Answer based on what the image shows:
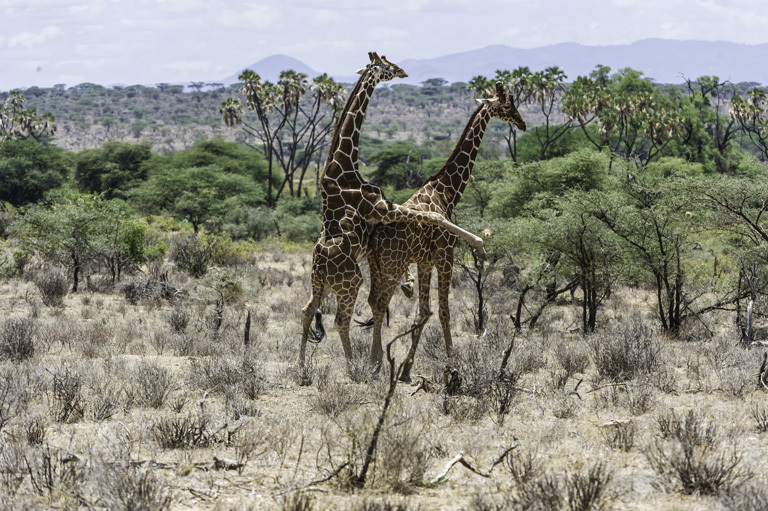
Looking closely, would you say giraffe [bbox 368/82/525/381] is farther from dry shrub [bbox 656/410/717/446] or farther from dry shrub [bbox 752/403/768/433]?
dry shrub [bbox 752/403/768/433]

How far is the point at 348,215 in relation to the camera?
9.41m

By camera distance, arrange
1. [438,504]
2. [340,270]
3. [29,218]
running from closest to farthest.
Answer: [438,504] < [340,270] < [29,218]

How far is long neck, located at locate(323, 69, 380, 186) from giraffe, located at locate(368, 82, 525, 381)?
87 cm

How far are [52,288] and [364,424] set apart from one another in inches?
521

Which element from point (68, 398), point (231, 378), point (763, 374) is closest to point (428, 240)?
point (231, 378)

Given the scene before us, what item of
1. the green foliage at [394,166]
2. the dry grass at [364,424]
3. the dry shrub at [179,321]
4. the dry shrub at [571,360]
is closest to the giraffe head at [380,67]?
the dry grass at [364,424]

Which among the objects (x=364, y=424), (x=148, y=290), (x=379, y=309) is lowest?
(x=148, y=290)

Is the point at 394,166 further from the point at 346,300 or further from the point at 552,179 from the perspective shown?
the point at 346,300

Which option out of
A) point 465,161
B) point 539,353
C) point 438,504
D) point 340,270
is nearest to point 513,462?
point 438,504

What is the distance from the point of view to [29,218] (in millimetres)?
18812

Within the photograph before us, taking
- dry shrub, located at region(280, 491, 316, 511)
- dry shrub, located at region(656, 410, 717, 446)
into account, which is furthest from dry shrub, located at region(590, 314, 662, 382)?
dry shrub, located at region(280, 491, 316, 511)

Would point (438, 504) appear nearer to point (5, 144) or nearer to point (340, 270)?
point (340, 270)

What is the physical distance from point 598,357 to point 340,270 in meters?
3.84

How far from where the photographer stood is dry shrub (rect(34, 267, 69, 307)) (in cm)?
1597
